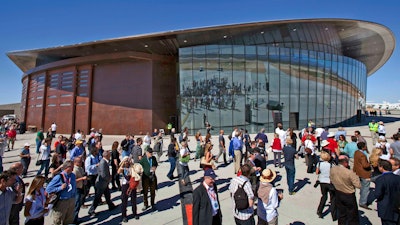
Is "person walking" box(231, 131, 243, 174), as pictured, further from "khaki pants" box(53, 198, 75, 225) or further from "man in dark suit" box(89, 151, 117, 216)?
"khaki pants" box(53, 198, 75, 225)

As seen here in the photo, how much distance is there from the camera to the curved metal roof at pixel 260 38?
2292cm

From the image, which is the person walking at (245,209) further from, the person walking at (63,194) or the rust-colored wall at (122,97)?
the rust-colored wall at (122,97)

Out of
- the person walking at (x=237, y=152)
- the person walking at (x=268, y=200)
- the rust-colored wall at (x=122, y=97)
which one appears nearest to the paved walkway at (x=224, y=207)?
the person walking at (x=237, y=152)

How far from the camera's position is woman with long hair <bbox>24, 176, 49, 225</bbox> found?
347 cm

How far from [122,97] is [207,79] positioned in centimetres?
1038

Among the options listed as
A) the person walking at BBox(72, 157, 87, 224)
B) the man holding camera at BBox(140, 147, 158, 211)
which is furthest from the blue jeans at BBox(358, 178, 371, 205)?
the person walking at BBox(72, 157, 87, 224)

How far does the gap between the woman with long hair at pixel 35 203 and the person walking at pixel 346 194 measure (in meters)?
5.43

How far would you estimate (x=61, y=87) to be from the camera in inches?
1117

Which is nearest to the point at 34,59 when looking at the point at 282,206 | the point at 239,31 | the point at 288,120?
the point at 239,31

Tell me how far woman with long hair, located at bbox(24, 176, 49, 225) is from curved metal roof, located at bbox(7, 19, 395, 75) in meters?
20.1

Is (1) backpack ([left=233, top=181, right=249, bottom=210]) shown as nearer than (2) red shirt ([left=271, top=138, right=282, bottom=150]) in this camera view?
Yes

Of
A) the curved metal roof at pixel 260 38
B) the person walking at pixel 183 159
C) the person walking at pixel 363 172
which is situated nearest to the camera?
the person walking at pixel 363 172

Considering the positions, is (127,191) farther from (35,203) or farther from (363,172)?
(363,172)

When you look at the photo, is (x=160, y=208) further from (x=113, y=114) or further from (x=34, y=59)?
(x=34, y=59)
